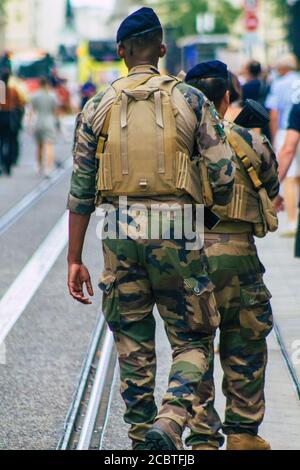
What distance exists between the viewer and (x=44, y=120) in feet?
74.9

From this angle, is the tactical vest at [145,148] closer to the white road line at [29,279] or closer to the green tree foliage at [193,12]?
the white road line at [29,279]

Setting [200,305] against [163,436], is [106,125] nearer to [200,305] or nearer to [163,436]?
[200,305]

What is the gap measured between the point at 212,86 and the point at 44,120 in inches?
687

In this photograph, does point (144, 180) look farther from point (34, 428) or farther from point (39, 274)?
point (39, 274)

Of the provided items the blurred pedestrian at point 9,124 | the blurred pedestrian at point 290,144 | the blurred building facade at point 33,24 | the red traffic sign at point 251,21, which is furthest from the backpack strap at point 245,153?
the blurred building facade at point 33,24

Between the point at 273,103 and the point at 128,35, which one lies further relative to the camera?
the point at 273,103

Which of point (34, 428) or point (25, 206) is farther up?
point (34, 428)

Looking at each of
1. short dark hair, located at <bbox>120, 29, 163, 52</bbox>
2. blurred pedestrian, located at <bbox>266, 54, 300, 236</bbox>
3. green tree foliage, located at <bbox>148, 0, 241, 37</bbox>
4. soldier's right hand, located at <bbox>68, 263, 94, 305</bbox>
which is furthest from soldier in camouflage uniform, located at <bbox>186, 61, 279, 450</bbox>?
green tree foliage, located at <bbox>148, 0, 241, 37</bbox>

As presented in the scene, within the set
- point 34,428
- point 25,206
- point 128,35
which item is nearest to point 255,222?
point 128,35

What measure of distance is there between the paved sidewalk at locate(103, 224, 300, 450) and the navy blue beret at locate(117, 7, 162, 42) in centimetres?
186

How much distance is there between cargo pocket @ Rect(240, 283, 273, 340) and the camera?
557 cm

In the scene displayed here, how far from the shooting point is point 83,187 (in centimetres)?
512

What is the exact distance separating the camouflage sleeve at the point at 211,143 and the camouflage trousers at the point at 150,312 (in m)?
0.28

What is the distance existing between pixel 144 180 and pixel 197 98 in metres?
0.37
